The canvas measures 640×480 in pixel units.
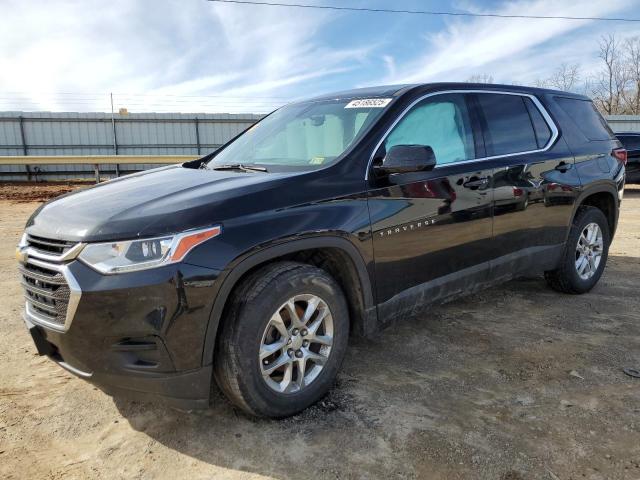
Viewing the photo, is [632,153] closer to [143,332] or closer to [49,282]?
[143,332]

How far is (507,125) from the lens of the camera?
3.88 m

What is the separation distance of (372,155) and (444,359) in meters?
1.47

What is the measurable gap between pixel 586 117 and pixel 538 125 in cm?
85

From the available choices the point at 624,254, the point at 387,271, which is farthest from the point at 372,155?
the point at 624,254

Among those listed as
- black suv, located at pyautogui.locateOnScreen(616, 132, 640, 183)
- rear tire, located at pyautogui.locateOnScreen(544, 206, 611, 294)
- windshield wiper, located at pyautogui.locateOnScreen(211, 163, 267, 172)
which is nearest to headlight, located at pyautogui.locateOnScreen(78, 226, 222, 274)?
windshield wiper, located at pyautogui.locateOnScreen(211, 163, 267, 172)

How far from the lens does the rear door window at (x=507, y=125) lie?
3.73m

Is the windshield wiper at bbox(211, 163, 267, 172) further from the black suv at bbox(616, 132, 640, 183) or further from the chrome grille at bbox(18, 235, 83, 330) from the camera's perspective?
the black suv at bbox(616, 132, 640, 183)

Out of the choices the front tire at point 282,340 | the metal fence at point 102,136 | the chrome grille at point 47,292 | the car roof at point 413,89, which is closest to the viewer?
the chrome grille at point 47,292

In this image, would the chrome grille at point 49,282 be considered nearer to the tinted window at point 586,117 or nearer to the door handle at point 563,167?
the door handle at point 563,167

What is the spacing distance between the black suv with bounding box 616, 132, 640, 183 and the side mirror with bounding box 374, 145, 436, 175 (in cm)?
1099

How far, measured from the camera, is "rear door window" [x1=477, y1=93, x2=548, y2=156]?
147 inches

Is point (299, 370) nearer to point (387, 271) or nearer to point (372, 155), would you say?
point (387, 271)

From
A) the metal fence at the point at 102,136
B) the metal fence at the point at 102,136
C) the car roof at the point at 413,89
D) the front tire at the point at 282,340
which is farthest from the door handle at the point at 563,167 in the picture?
the metal fence at the point at 102,136

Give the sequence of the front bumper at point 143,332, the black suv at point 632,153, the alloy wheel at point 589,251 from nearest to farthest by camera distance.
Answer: the front bumper at point 143,332 → the alloy wheel at point 589,251 → the black suv at point 632,153
